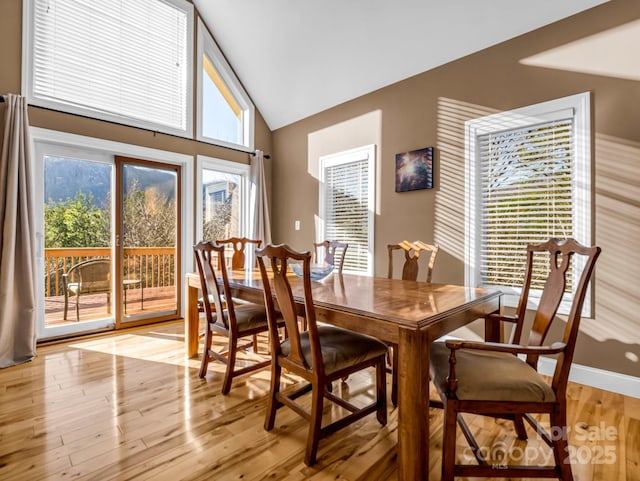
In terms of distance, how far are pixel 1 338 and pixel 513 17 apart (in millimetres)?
5087

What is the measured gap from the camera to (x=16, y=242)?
2965 millimetres

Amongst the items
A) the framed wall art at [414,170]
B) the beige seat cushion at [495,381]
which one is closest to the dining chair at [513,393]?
the beige seat cushion at [495,381]

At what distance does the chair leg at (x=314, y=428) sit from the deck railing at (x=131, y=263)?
3.20 meters

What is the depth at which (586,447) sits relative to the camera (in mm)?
1747

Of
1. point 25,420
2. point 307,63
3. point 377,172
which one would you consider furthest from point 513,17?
point 25,420

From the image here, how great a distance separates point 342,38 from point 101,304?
404cm

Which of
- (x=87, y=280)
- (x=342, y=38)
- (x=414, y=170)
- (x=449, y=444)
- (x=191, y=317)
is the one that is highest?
(x=342, y=38)

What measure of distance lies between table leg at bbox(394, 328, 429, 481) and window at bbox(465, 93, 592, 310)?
6.63 feet

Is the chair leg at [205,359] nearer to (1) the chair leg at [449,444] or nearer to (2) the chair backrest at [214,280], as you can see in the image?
(2) the chair backrest at [214,280]

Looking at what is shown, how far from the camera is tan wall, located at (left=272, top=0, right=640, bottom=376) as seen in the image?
7.77 ft

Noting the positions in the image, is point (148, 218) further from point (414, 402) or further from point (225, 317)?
point (414, 402)

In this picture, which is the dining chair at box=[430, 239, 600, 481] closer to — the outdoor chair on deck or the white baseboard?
the white baseboard

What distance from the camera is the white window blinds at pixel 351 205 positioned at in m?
4.03

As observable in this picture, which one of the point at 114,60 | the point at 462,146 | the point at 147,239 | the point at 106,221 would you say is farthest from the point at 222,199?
the point at 462,146
